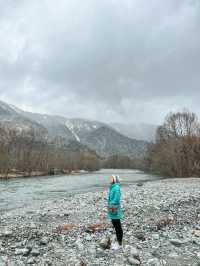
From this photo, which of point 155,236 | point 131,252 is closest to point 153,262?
point 131,252

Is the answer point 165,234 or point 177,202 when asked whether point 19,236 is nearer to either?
point 165,234

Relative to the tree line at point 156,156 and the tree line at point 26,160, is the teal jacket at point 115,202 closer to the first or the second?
the tree line at point 156,156

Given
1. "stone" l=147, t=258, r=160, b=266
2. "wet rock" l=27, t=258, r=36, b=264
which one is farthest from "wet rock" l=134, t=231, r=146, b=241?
"wet rock" l=27, t=258, r=36, b=264

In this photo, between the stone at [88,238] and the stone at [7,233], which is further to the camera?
the stone at [7,233]

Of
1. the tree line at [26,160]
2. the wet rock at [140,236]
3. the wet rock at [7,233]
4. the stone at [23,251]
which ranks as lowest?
the stone at [23,251]

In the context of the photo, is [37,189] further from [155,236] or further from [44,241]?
[155,236]

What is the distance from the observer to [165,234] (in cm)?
1473

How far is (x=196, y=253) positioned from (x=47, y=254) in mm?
6045

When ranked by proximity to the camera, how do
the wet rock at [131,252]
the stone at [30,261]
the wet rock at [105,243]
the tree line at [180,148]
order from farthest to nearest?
the tree line at [180,148]
the wet rock at [105,243]
the wet rock at [131,252]
the stone at [30,261]

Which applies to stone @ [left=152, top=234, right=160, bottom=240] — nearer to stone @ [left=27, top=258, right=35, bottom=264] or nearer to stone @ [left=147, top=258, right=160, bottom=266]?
stone @ [left=147, top=258, right=160, bottom=266]

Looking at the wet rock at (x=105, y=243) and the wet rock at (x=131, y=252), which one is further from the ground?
the wet rock at (x=105, y=243)

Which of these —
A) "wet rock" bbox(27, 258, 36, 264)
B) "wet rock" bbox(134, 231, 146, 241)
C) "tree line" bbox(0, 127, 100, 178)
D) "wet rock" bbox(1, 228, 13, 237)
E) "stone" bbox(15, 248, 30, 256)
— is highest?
"tree line" bbox(0, 127, 100, 178)

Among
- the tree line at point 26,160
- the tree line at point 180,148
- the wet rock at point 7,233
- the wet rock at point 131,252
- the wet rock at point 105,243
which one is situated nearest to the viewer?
the wet rock at point 131,252

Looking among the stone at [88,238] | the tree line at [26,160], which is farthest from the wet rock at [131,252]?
the tree line at [26,160]
